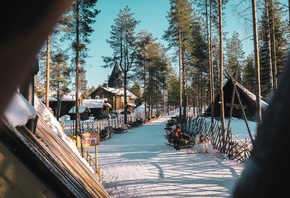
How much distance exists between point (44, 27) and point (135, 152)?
17.6 metres

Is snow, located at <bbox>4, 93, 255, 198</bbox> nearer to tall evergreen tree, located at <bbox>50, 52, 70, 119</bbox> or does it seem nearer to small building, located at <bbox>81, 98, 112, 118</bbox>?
tall evergreen tree, located at <bbox>50, 52, 70, 119</bbox>

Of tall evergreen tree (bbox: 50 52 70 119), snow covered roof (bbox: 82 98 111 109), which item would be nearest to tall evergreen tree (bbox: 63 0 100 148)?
tall evergreen tree (bbox: 50 52 70 119)

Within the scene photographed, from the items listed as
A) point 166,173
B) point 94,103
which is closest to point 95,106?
point 94,103

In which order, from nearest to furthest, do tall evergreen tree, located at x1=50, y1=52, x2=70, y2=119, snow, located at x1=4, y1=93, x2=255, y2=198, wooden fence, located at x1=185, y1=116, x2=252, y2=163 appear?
1. snow, located at x1=4, y1=93, x2=255, y2=198
2. wooden fence, located at x1=185, y1=116, x2=252, y2=163
3. tall evergreen tree, located at x1=50, y1=52, x2=70, y2=119

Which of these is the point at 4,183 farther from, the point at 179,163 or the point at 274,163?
the point at 179,163

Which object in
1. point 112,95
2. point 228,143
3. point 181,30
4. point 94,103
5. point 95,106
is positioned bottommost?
point 228,143

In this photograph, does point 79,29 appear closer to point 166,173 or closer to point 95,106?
point 166,173

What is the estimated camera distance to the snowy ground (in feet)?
31.7

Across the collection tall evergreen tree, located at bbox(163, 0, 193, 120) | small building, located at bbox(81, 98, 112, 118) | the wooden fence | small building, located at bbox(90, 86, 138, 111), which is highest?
tall evergreen tree, located at bbox(163, 0, 193, 120)

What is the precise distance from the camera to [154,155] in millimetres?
16688

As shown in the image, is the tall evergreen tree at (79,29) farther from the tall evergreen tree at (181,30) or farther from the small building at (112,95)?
the small building at (112,95)

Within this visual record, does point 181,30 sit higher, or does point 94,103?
point 181,30

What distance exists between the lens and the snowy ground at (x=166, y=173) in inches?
381

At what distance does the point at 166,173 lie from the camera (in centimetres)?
1217
